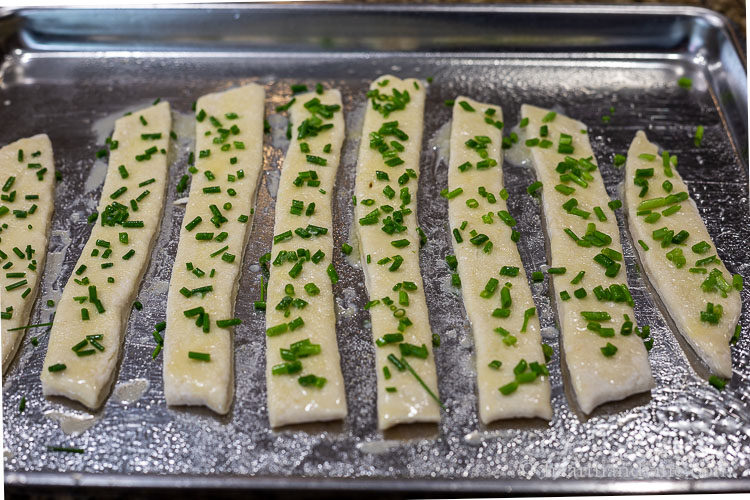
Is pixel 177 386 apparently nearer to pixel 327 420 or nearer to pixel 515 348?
pixel 327 420

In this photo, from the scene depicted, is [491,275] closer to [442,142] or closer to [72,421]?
[442,142]

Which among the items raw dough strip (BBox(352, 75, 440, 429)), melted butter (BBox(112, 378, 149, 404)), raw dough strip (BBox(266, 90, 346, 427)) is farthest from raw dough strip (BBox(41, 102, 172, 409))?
raw dough strip (BBox(352, 75, 440, 429))

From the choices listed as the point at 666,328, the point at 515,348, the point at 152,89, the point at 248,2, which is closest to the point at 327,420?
the point at 515,348

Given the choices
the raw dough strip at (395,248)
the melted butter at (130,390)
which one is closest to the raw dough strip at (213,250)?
the melted butter at (130,390)

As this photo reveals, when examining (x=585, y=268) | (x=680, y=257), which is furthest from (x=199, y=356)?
(x=680, y=257)

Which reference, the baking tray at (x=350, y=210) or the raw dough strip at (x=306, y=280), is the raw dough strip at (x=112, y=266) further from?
the raw dough strip at (x=306, y=280)

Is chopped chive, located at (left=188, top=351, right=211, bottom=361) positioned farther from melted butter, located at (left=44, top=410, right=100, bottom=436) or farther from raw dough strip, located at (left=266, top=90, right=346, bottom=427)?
melted butter, located at (left=44, top=410, right=100, bottom=436)
